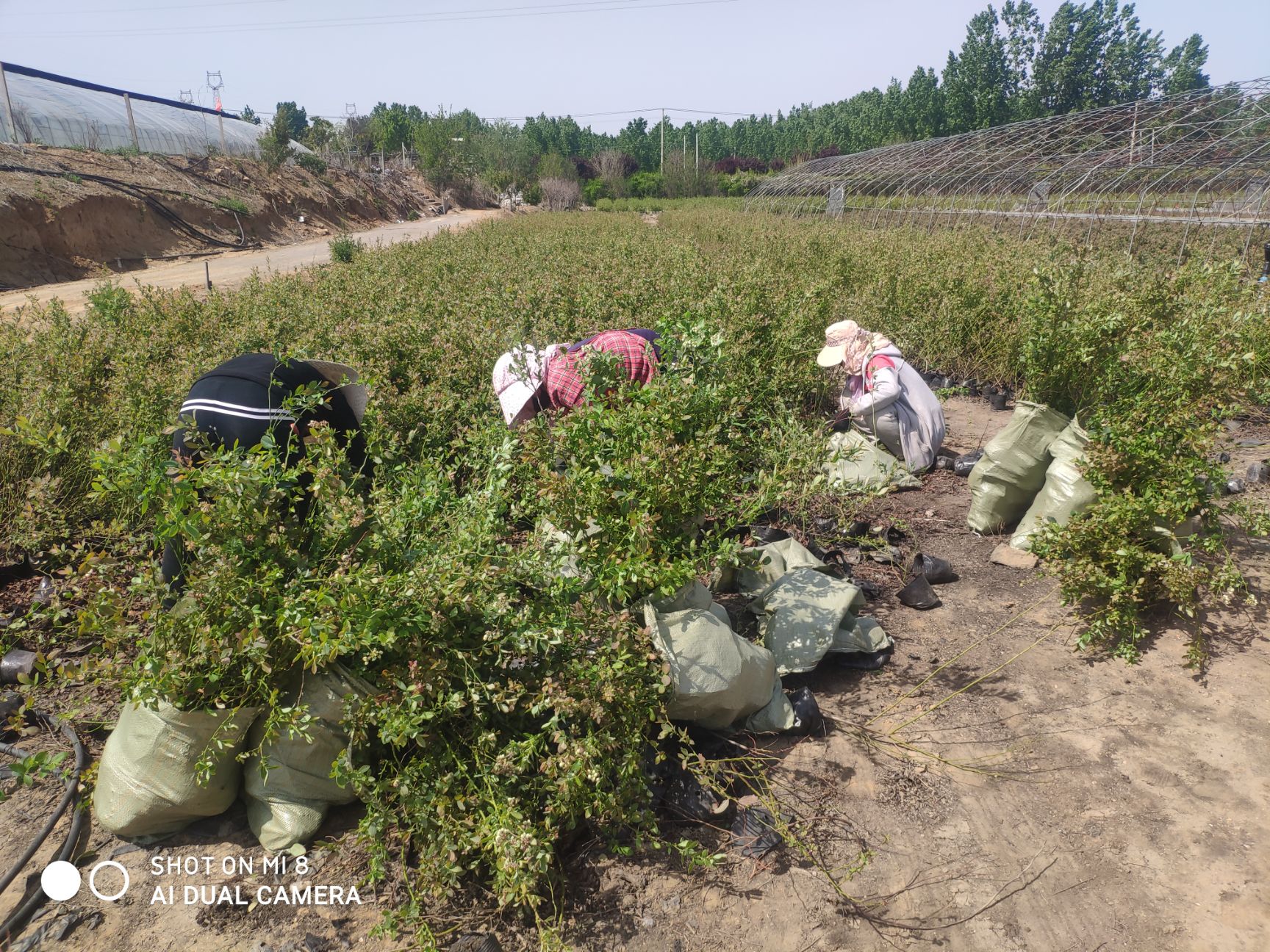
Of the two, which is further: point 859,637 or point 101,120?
point 101,120

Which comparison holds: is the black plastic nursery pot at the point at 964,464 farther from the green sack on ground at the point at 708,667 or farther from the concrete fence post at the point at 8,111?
the concrete fence post at the point at 8,111

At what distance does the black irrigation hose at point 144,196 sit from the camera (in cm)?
1587

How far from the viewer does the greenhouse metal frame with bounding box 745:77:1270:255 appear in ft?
33.7

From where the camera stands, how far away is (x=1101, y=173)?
12.1 metres

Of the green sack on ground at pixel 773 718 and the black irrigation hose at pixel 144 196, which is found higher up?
the black irrigation hose at pixel 144 196

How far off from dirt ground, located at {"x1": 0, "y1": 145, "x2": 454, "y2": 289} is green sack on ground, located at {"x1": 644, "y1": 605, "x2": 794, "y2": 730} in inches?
360

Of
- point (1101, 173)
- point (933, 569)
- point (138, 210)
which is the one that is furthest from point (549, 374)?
point (138, 210)

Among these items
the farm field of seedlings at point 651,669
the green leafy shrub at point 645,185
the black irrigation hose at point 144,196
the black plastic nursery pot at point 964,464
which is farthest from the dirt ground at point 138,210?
the green leafy shrub at point 645,185

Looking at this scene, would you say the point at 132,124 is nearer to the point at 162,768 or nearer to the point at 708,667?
the point at 162,768

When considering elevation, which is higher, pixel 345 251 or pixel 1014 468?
pixel 345 251

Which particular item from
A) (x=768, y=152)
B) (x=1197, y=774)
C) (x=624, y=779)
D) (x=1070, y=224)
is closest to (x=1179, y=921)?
(x=1197, y=774)

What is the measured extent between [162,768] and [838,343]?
171 inches

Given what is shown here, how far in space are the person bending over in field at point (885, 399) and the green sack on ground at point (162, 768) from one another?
3.86 metres

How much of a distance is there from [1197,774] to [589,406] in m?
2.44
